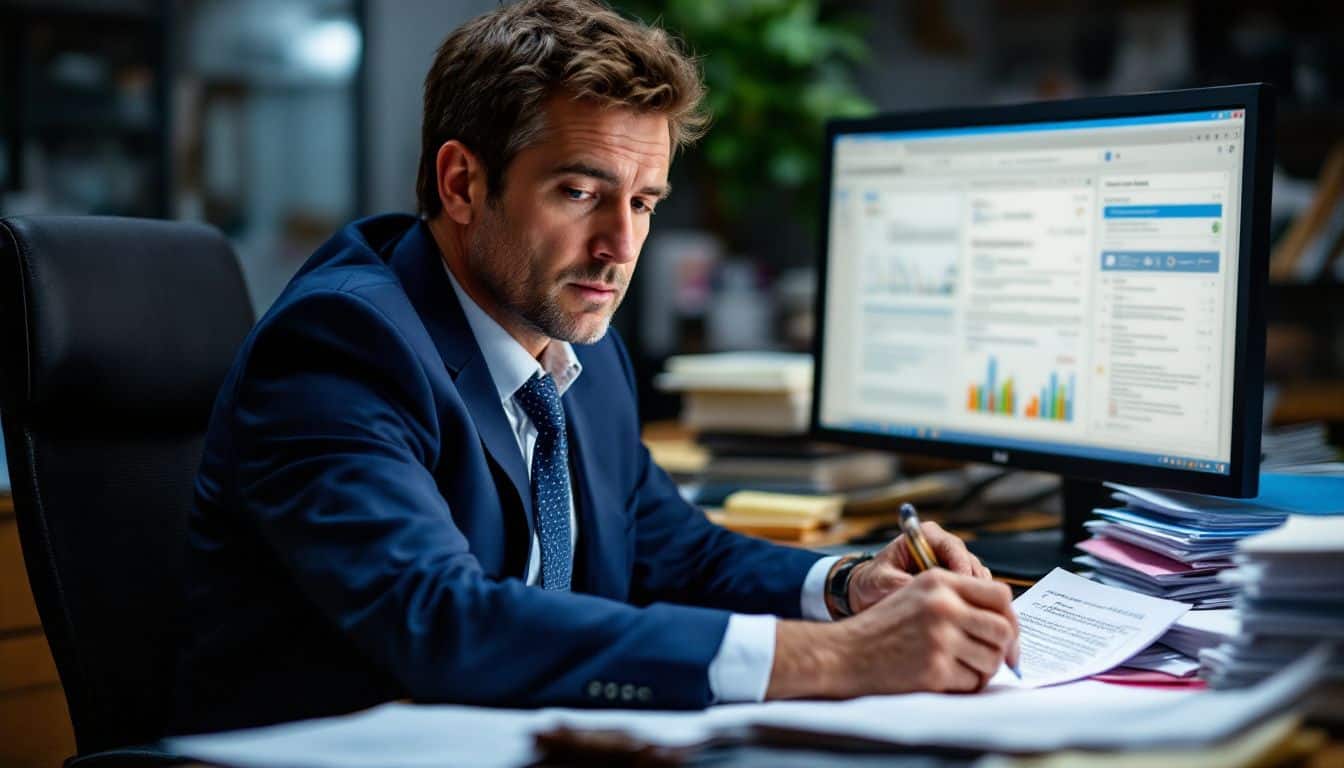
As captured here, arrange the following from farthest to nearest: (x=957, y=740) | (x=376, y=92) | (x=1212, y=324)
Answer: (x=376, y=92) < (x=1212, y=324) < (x=957, y=740)

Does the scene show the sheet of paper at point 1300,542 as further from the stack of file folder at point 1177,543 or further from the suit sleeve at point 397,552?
the suit sleeve at point 397,552

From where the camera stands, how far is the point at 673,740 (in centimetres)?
79

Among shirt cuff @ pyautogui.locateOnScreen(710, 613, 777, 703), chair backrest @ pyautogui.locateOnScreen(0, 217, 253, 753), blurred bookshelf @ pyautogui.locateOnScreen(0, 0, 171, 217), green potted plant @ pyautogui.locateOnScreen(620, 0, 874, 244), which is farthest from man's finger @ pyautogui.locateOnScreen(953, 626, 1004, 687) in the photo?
blurred bookshelf @ pyautogui.locateOnScreen(0, 0, 171, 217)

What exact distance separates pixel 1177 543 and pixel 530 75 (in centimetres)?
74

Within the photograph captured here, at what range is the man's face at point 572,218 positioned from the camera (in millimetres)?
1247

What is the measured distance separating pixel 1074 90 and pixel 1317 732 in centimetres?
355

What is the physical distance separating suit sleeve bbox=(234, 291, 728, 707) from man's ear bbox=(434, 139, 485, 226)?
0.72 feet

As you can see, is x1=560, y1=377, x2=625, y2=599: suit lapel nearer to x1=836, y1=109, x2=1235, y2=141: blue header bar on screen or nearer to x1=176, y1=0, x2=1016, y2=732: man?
x1=176, y1=0, x2=1016, y2=732: man

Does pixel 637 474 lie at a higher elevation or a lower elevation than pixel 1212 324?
lower

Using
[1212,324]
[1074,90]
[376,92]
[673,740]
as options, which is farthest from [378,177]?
[673,740]

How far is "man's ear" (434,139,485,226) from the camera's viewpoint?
4.28 ft

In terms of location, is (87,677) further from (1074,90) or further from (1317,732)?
(1074,90)

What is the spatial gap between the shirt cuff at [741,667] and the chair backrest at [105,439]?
0.65 m

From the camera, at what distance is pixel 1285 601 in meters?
0.91
